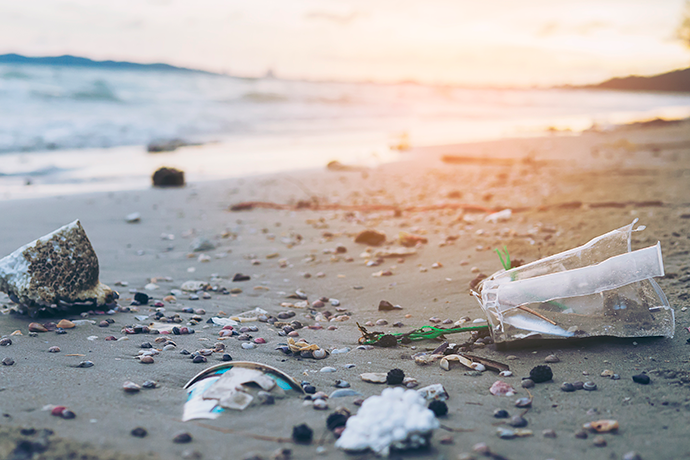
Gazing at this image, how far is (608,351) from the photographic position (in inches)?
97.5

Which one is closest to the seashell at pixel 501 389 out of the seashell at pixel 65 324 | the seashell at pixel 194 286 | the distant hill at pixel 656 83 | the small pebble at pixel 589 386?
the small pebble at pixel 589 386

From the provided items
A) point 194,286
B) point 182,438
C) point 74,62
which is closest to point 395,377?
point 182,438

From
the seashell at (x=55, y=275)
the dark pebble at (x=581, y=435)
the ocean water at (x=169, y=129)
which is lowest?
the dark pebble at (x=581, y=435)

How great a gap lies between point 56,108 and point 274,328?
63.5 ft

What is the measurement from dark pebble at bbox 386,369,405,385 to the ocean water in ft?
23.7

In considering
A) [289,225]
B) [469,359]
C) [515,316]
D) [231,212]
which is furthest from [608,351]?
[231,212]

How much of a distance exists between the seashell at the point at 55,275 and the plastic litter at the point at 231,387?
139 centimetres

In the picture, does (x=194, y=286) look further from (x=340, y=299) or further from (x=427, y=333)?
(x=427, y=333)

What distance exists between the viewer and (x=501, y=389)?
87.6 inches

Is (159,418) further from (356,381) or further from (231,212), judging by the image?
(231,212)

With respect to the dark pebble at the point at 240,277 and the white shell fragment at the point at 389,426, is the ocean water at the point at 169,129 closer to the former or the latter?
the dark pebble at the point at 240,277

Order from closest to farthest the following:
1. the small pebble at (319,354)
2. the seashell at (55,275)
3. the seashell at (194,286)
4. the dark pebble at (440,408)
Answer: the dark pebble at (440,408), the small pebble at (319,354), the seashell at (55,275), the seashell at (194,286)

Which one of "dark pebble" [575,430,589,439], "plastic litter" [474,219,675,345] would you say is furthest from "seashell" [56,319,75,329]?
"dark pebble" [575,430,589,439]

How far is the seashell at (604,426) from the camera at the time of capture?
1.87 metres
